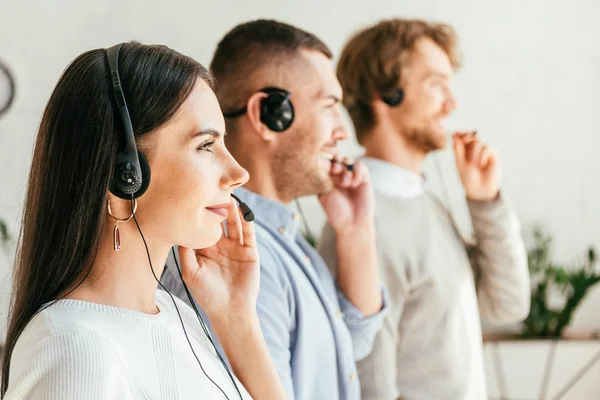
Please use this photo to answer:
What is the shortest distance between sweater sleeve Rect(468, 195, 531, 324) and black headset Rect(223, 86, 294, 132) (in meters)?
0.76

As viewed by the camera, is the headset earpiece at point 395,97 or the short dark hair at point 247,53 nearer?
the short dark hair at point 247,53

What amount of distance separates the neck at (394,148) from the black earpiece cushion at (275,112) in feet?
1.84

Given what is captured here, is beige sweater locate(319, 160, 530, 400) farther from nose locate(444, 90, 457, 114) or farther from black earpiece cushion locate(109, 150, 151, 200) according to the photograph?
black earpiece cushion locate(109, 150, 151, 200)

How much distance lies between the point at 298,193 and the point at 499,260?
0.73 metres

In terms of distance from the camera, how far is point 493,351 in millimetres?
3123

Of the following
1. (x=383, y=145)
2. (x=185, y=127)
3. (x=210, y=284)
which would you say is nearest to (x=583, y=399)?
(x=383, y=145)

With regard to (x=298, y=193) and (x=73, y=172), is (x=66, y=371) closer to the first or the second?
(x=73, y=172)

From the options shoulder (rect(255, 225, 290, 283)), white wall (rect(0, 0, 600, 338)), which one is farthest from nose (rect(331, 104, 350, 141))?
white wall (rect(0, 0, 600, 338))

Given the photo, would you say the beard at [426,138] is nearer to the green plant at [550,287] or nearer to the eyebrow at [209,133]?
the eyebrow at [209,133]

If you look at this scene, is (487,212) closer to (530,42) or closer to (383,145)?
(383,145)

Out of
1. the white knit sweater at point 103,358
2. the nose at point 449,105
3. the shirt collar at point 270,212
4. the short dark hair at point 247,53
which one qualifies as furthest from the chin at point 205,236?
the nose at point 449,105

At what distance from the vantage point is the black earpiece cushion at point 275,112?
1.40 m

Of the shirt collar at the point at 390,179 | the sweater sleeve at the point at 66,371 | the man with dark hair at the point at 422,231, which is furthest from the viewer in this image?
the shirt collar at the point at 390,179

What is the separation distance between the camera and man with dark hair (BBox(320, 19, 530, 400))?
67.7 inches
